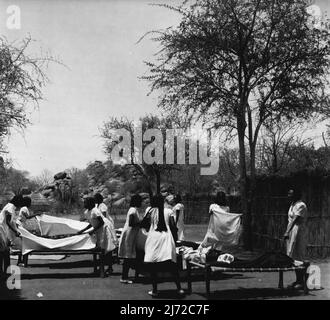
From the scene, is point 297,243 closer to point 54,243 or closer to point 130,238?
point 130,238

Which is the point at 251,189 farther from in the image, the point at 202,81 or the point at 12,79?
the point at 12,79

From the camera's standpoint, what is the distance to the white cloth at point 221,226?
1314 cm

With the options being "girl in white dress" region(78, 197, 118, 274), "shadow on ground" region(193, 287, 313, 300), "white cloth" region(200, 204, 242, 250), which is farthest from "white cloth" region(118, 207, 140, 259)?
"white cloth" region(200, 204, 242, 250)

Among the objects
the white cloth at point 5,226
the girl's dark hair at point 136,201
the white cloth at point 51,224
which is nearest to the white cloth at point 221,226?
the girl's dark hair at point 136,201

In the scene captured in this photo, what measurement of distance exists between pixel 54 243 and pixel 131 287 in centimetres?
247

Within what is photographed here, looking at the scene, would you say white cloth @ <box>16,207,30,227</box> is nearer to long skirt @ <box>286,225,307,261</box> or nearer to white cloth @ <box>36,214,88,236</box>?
white cloth @ <box>36,214,88,236</box>

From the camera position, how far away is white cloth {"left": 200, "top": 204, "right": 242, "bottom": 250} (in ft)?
43.1

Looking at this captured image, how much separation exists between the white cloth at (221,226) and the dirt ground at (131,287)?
111cm

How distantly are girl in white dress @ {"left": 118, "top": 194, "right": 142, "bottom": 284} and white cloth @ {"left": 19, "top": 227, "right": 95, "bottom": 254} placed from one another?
1244 mm

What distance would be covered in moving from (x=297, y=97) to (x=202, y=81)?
2.91 m

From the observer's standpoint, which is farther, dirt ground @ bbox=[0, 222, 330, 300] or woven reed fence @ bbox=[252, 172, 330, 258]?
woven reed fence @ bbox=[252, 172, 330, 258]

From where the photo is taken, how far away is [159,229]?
384 inches

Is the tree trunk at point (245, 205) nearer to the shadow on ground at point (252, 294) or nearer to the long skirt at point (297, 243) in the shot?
the long skirt at point (297, 243)

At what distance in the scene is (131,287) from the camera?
1067 centimetres
